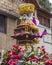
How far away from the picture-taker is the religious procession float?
32.2 ft

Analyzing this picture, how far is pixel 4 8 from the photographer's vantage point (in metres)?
23.1

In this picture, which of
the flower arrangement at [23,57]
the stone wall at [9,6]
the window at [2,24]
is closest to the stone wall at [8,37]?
the window at [2,24]

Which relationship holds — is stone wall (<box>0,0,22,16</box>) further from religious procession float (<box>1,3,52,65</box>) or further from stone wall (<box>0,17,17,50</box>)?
religious procession float (<box>1,3,52,65</box>)

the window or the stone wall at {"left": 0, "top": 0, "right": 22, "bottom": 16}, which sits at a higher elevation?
the stone wall at {"left": 0, "top": 0, "right": 22, "bottom": 16}

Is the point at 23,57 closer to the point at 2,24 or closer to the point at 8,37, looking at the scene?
the point at 8,37

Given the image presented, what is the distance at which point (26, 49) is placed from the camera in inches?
409

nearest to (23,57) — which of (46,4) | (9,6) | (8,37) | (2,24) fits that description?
(8,37)

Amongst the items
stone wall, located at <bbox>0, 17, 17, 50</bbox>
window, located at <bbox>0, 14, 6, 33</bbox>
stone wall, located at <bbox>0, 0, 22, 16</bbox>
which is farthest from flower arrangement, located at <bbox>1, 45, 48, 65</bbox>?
window, located at <bbox>0, 14, 6, 33</bbox>

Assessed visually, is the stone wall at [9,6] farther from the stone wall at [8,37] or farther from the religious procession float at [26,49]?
the religious procession float at [26,49]

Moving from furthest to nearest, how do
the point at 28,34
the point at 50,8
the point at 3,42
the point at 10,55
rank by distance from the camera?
the point at 50,8
the point at 3,42
the point at 28,34
the point at 10,55

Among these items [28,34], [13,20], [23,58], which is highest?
[13,20]

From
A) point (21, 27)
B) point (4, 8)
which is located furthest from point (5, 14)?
point (21, 27)

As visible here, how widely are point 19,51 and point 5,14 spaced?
13.2m

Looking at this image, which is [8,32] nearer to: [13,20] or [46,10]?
[13,20]
